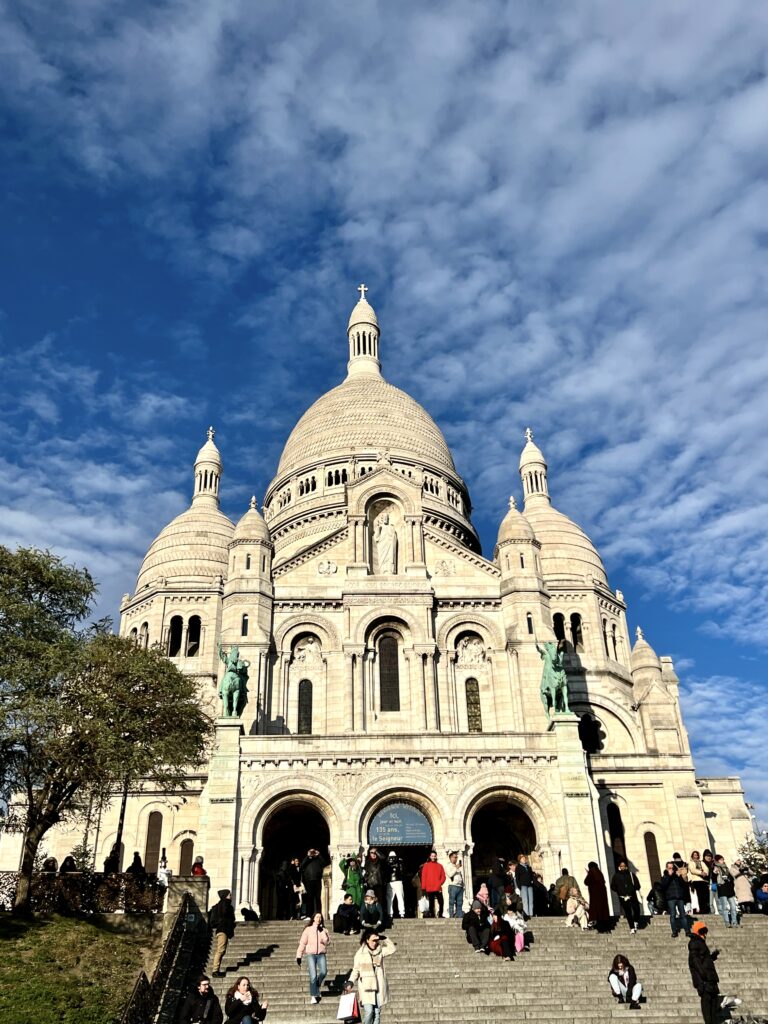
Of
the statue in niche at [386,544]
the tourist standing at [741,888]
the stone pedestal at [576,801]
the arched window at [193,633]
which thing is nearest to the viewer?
the tourist standing at [741,888]

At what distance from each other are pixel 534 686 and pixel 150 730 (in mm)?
15865

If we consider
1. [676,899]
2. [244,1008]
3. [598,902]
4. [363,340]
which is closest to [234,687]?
[598,902]

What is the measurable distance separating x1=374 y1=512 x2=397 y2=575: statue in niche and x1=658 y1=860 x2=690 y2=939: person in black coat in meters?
21.2

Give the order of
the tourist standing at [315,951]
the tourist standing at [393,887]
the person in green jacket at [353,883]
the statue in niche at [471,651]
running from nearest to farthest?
the tourist standing at [315,951] → the person in green jacket at [353,883] → the tourist standing at [393,887] → the statue in niche at [471,651]

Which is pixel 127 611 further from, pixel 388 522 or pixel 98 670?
pixel 98 670

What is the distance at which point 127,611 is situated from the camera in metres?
51.1

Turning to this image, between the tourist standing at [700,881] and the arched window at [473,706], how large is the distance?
12.3m

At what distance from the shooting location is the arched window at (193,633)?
49.4 m

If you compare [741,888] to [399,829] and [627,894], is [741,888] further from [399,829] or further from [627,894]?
[399,829]

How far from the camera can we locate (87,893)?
82.9 ft

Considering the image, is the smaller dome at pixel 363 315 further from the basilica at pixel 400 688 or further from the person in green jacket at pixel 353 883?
the person in green jacket at pixel 353 883

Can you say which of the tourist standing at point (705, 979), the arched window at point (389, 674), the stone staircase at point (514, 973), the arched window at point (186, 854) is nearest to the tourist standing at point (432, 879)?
the stone staircase at point (514, 973)

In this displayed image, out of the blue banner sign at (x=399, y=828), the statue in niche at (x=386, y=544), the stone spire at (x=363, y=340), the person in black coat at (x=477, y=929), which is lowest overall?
the person in black coat at (x=477, y=929)

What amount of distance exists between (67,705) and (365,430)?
32.8m
